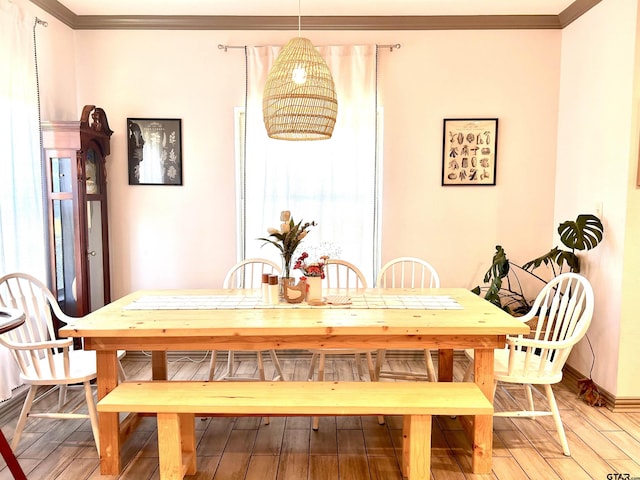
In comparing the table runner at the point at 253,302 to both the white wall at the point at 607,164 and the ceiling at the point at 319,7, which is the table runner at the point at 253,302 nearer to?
the white wall at the point at 607,164

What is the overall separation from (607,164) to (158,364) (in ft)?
9.81

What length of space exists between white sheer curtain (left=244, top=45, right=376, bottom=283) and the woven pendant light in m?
1.35

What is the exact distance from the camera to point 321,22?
11.9 feet

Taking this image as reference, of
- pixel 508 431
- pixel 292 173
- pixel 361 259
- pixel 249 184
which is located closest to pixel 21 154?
pixel 249 184

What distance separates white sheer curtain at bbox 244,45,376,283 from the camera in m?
3.63

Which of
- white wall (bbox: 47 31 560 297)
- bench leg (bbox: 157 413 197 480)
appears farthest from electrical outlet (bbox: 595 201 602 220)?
bench leg (bbox: 157 413 197 480)

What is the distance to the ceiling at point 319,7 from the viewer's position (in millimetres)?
3371

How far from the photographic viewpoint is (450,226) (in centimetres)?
378

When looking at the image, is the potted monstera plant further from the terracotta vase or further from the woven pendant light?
the woven pendant light

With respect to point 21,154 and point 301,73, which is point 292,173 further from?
point 21,154

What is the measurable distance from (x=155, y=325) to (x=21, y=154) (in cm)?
155

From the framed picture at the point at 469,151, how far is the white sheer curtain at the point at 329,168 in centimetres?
59

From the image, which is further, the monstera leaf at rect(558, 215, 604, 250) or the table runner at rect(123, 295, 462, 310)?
the monstera leaf at rect(558, 215, 604, 250)

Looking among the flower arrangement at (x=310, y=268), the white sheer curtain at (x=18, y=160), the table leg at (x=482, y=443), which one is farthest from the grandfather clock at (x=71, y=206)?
the table leg at (x=482, y=443)
